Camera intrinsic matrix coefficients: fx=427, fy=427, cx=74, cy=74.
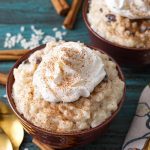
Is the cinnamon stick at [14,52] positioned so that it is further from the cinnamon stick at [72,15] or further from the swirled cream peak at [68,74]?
the swirled cream peak at [68,74]

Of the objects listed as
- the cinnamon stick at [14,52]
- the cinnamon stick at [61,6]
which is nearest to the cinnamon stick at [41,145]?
the cinnamon stick at [14,52]

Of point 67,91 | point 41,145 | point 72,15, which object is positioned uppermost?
point 67,91

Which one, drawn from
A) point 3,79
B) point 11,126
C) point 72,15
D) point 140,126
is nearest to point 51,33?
point 72,15

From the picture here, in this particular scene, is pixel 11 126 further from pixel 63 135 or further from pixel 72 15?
pixel 72 15

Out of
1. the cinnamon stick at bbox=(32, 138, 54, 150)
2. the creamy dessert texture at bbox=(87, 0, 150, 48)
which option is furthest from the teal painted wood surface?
the creamy dessert texture at bbox=(87, 0, 150, 48)

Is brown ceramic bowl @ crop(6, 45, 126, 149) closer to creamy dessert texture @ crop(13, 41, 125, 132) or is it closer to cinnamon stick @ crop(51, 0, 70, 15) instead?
creamy dessert texture @ crop(13, 41, 125, 132)

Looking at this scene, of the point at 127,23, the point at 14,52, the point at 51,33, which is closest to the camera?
the point at 127,23

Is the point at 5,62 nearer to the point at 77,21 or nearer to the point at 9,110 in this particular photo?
the point at 9,110

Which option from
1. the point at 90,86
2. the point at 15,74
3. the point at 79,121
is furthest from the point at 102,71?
the point at 15,74
